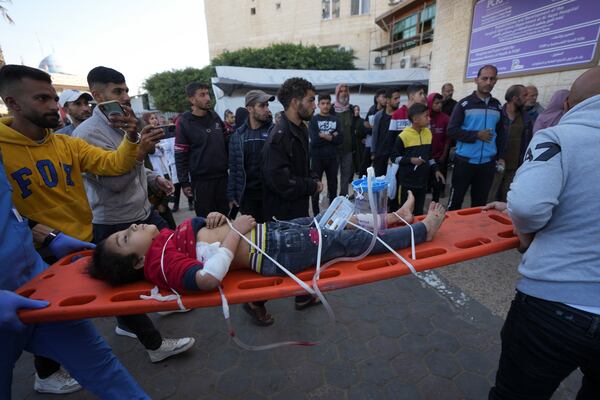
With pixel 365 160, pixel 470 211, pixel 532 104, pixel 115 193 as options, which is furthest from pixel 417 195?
pixel 115 193

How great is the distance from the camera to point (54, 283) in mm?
1688

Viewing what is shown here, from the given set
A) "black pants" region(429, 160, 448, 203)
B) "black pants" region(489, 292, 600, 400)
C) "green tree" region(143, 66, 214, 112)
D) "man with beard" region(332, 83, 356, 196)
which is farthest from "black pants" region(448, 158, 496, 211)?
"green tree" region(143, 66, 214, 112)

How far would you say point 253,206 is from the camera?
3457 mm

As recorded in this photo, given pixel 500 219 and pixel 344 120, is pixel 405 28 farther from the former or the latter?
pixel 500 219

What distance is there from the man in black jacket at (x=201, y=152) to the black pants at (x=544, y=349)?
3229mm

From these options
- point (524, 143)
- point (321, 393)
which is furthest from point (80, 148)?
point (524, 143)

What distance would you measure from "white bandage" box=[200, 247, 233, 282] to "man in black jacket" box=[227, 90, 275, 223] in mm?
1721

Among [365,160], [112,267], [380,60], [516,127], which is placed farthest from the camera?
[380,60]

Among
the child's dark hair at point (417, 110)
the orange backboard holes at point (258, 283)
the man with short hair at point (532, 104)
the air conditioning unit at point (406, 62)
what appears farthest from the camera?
the air conditioning unit at point (406, 62)

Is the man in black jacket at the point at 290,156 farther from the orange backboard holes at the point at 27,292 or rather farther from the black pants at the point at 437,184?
the black pants at the point at 437,184

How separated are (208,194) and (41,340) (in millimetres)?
2373

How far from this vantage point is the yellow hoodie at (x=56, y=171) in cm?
175

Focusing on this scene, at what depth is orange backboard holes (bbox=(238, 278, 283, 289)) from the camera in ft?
5.44

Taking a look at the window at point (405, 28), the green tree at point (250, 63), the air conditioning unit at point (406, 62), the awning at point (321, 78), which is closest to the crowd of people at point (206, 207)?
the awning at point (321, 78)
